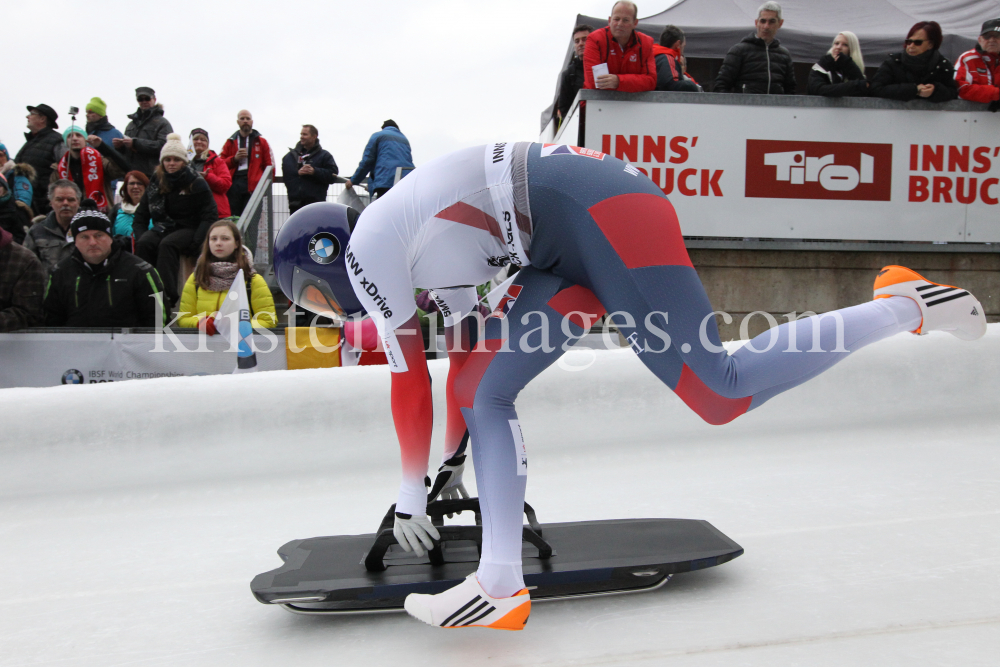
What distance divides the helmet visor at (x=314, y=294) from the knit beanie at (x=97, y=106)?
4967mm

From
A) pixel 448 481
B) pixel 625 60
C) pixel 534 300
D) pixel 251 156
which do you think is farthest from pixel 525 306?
pixel 251 156

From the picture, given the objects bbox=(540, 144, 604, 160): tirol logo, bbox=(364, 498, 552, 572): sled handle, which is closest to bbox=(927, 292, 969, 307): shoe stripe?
bbox=(540, 144, 604, 160): tirol logo

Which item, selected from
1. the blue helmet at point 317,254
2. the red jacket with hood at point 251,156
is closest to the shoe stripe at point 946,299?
the blue helmet at point 317,254

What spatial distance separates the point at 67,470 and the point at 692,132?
13.4 ft

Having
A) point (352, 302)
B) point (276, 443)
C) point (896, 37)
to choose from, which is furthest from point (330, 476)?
point (896, 37)

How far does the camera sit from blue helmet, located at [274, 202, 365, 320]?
1.79 meters

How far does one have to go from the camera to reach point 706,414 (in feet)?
5.42

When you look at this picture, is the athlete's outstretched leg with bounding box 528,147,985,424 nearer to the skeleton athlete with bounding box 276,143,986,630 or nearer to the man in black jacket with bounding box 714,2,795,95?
the skeleton athlete with bounding box 276,143,986,630

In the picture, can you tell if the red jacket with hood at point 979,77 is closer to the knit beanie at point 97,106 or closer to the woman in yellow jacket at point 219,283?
the woman in yellow jacket at point 219,283

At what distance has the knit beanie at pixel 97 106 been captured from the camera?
226 inches

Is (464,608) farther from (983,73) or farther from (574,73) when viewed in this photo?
(983,73)

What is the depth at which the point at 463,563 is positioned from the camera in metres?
1.81

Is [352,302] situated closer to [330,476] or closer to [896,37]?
[330,476]

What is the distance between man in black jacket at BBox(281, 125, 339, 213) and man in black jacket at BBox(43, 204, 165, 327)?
1771 millimetres
